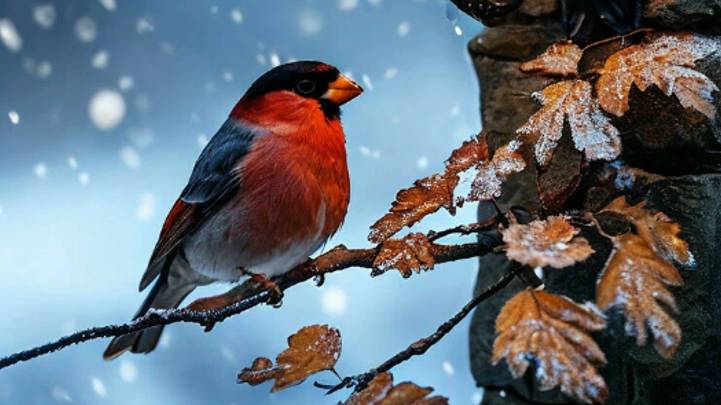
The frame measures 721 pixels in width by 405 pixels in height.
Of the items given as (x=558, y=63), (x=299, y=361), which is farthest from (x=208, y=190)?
(x=558, y=63)

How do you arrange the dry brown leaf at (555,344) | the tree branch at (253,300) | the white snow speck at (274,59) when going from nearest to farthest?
the dry brown leaf at (555,344) → the tree branch at (253,300) → the white snow speck at (274,59)

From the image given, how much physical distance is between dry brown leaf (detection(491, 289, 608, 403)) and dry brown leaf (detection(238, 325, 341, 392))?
16 centimetres

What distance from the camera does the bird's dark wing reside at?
0.79 m

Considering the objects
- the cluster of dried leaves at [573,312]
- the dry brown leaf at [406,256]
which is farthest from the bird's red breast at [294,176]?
the cluster of dried leaves at [573,312]

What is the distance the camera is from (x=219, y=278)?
797 millimetres

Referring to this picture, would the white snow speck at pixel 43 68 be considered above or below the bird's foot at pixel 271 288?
above

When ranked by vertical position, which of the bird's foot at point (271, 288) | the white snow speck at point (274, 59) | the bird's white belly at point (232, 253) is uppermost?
the white snow speck at point (274, 59)

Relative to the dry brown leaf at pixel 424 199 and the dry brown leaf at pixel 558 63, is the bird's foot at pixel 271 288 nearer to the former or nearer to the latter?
the dry brown leaf at pixel 424 199

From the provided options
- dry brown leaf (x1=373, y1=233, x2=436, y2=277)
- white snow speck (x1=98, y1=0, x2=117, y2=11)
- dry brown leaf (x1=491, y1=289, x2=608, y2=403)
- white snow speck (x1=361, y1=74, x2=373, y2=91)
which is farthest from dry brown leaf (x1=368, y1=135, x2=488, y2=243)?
white snow speck (x1=98, y1=0, x2=117, y2=11)

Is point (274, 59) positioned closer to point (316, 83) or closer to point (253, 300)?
point (316, 83)

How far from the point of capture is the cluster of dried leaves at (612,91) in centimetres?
62

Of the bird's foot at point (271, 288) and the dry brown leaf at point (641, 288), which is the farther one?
the bird's foot at point (271, 288)

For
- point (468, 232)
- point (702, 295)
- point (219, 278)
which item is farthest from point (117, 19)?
point (702, 295)

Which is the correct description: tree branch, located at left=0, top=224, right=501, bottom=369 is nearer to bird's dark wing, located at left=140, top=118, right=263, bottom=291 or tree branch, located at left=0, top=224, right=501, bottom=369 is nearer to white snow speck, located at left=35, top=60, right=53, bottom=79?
bird's dark wing, located at left=140, top=118, right=263, bottom=291
